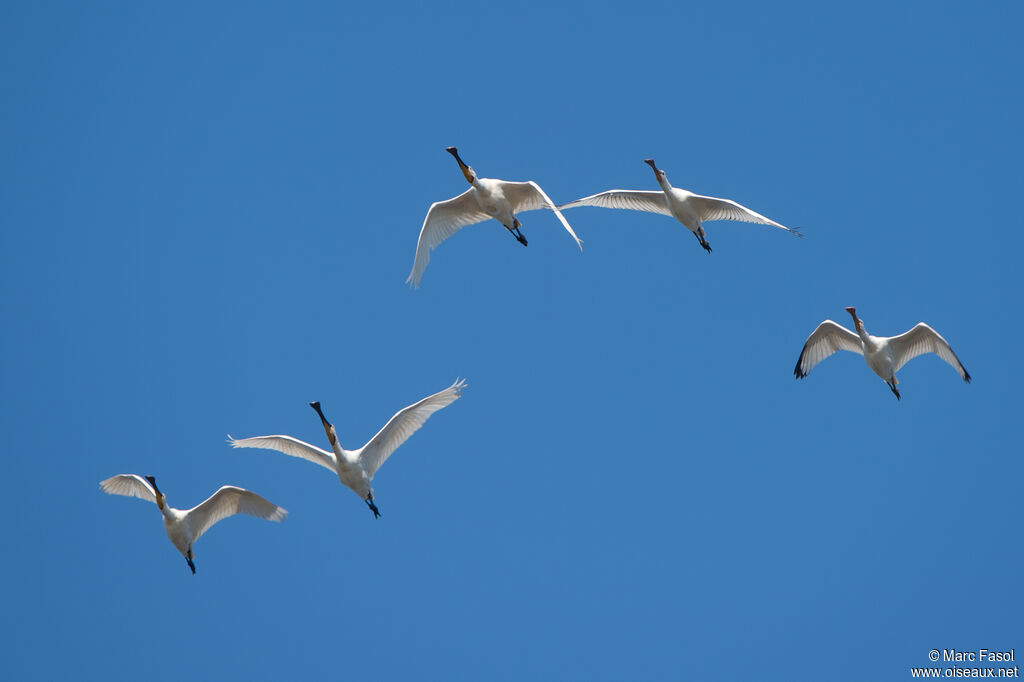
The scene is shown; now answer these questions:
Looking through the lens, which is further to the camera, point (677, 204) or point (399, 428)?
point (677, 204)

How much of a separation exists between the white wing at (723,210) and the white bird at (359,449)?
19.4 feet

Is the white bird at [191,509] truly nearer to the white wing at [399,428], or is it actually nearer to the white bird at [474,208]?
the white wing at [399,428]

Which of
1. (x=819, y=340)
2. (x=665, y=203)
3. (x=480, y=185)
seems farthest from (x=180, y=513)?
(x=819, y=340)

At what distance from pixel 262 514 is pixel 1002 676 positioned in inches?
546

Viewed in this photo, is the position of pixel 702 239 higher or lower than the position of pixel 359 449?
higher

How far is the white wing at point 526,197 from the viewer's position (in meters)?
16.5

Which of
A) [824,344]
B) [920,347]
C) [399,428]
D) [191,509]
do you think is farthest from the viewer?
[824,344]

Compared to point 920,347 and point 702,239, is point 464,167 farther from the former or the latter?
point 920,347

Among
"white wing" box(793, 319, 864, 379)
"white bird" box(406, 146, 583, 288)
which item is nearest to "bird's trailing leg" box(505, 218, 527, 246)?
"white bird" box(406, 146, 583, 288)

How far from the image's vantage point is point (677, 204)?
17625mm

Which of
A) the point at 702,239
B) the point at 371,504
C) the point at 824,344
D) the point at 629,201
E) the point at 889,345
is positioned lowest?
the point at 371,504

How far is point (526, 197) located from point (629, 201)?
2151 millimetres

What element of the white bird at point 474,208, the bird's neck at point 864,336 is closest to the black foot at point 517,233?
the white bird at point 474,208

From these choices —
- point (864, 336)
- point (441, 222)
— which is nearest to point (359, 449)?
point (441, 222)
